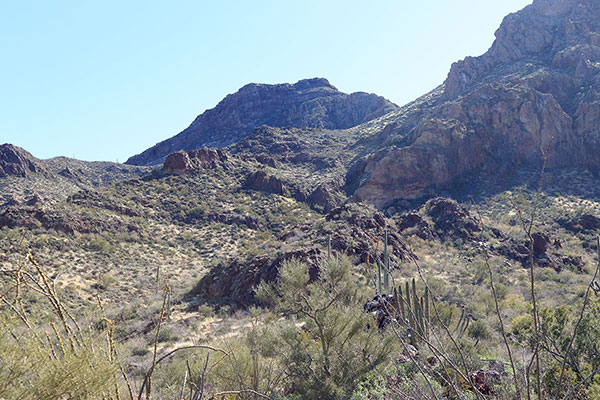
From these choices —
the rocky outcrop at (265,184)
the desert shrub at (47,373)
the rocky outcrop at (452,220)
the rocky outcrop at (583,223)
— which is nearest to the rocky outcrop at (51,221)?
the rocky outcrop at (265,184)

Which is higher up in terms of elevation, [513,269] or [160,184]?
[160,184]

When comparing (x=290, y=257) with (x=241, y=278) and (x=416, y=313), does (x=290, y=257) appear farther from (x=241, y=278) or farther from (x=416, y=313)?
(x=416, y=313)

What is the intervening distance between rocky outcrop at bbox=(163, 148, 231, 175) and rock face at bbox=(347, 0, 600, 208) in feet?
54.9

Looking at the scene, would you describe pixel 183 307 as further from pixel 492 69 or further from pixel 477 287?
pixel 492 69

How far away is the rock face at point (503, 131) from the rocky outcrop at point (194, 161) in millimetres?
16719

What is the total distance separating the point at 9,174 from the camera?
44.2m

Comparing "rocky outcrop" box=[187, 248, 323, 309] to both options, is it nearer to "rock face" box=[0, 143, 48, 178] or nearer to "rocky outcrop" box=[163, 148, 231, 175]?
"rocky outcrop" box=[163, 148, 231, 175]

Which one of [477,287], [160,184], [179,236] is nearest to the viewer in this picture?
[477,287]

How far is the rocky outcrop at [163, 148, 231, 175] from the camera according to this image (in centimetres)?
4538

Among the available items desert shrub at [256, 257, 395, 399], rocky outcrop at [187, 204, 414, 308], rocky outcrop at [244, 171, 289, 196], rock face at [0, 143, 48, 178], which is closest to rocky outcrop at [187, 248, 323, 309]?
rocky outcrop at [187, 204, 414, 308]

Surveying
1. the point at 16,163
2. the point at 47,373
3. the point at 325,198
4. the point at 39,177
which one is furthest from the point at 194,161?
the point at 47,373

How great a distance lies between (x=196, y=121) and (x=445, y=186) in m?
76.1

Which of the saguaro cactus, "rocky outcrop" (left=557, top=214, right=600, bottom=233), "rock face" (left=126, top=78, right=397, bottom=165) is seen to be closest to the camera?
the saguaro cactus

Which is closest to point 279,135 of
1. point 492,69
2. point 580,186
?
point 492,69
